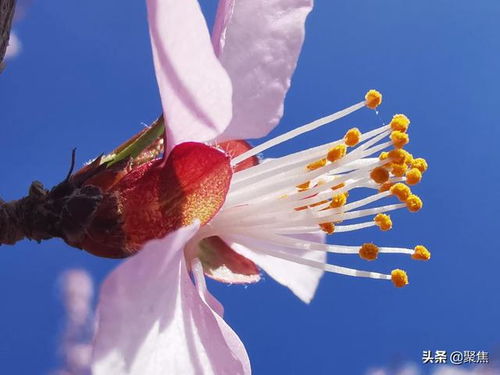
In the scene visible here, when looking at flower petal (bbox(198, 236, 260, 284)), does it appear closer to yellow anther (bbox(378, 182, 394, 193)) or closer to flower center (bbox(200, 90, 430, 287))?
flower center (bbox(200, 90, 430, 287))

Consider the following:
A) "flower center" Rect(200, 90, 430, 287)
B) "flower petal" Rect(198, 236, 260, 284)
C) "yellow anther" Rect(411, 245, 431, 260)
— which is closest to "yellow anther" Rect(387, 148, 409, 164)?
"flower center" Rect(200, 90, 430, 287)

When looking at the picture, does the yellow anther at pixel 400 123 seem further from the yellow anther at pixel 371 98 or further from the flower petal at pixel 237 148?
the flower petal at pixel 237 148

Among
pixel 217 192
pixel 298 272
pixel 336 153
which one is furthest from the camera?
pixel 298 272

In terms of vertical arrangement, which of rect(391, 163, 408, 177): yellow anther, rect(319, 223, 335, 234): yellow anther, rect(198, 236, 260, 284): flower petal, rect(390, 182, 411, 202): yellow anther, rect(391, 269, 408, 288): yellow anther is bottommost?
rect(391, 269, 408, 288): yellow anther

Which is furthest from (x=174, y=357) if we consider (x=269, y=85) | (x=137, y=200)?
(x=269, y=85)

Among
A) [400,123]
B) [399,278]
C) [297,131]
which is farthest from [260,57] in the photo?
[399,278]

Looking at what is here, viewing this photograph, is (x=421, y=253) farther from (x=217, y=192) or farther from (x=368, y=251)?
(x=217, y=192)

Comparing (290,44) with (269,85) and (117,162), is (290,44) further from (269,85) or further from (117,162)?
(117,162)
